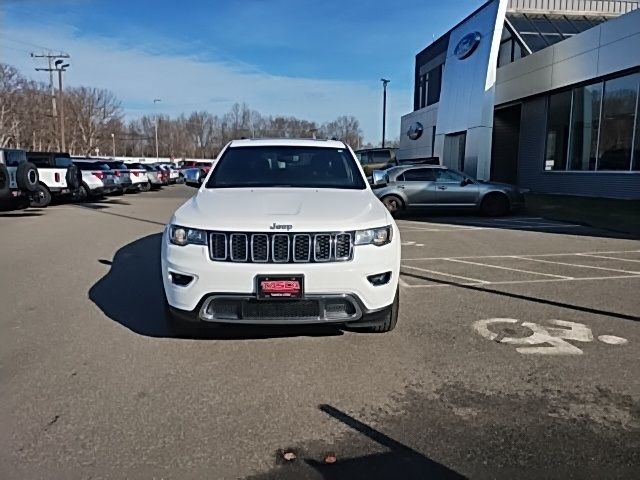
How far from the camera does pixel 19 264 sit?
813 centimetres

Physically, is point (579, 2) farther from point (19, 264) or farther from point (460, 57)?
point (19, 264)

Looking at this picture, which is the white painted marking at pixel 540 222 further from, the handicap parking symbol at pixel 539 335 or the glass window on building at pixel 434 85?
the glass window on building at pixel 434 85

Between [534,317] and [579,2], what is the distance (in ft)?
85.7

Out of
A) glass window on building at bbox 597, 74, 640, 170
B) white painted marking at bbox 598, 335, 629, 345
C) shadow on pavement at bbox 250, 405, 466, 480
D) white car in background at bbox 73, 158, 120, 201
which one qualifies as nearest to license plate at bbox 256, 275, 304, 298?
shadow on pavement at bbox 250, 405, 466, 480

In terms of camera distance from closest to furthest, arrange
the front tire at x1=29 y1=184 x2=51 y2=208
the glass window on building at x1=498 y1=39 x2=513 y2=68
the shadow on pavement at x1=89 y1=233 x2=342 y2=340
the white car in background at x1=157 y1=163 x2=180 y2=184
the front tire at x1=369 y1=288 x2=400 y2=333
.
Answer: the front tire at x1=369 y1=288 x2=400 y2=333
the shadow on pavement at x1=89 y1=233 x2=342 y2=340
the front tire at x1=29 y1=184 x2=51 y2=208
the glass window on building at x1=498 y1=39 x2=513 y2=68
the white car in background at x1=157 y1=163 x2=180 y2=184

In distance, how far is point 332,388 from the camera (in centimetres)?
373

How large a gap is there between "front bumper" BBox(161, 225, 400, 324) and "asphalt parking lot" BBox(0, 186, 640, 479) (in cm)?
43

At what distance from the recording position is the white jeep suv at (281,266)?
3996mm

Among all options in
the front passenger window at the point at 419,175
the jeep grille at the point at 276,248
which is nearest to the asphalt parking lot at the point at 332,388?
the jeep grille at the point at 276,248

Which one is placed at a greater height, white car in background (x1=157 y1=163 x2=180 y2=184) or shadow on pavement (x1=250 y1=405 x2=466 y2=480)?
white car in background (x1=157 y1=163 x2=180 y2=184)

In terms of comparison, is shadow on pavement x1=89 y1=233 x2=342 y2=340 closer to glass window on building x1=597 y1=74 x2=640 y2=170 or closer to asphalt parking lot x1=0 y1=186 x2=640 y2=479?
asphalt parking lot x1=0 y1=186 x2=640 y2=479

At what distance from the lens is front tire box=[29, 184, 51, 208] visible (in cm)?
1828

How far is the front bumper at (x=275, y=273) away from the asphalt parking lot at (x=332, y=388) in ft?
1.40

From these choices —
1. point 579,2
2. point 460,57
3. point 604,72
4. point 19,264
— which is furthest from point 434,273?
point 579,2
